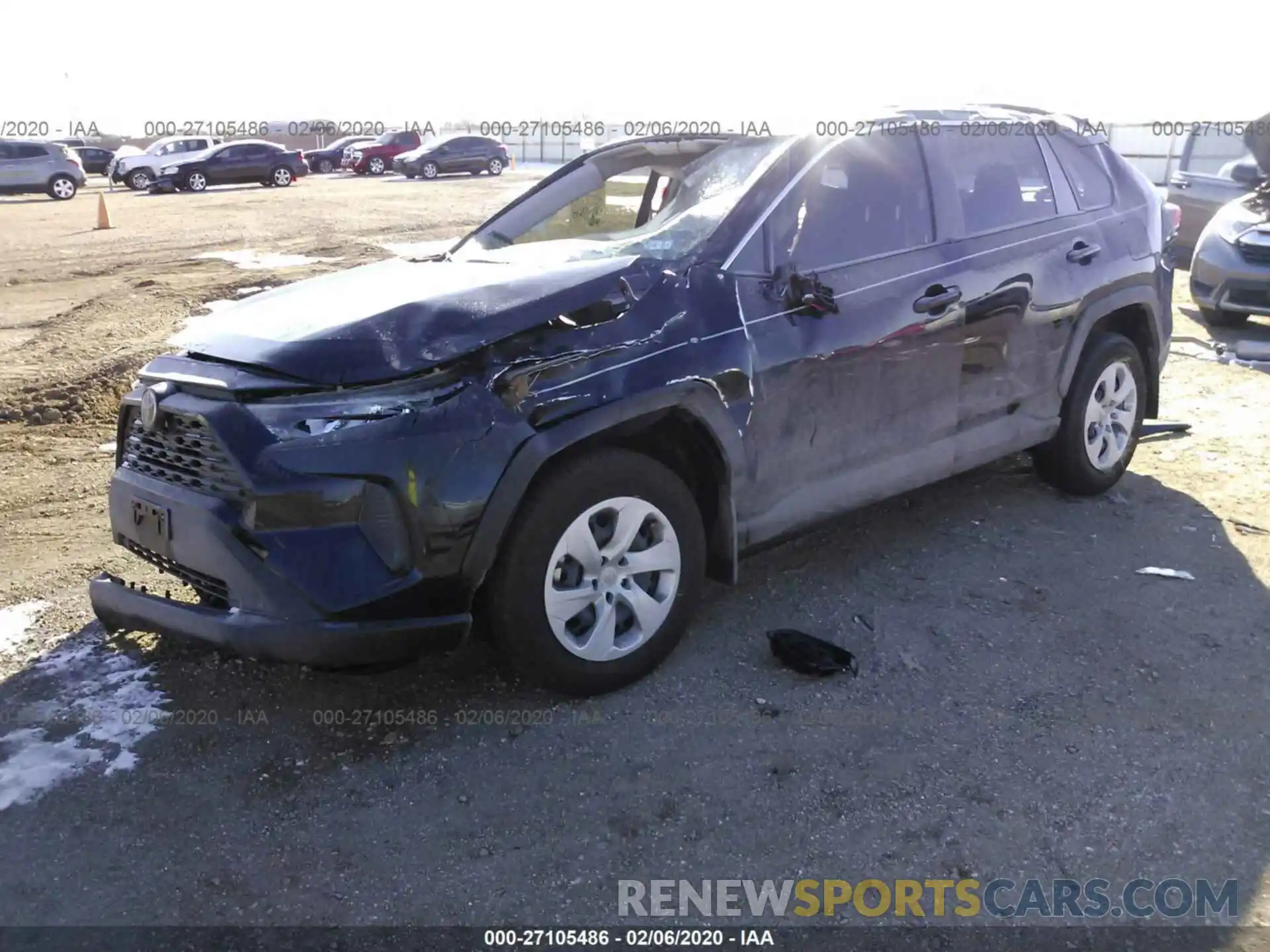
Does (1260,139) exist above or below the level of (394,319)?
above

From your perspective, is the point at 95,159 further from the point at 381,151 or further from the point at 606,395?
the point at 606,395

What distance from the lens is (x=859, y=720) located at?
11.4 ft

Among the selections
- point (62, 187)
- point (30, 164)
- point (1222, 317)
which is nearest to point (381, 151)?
point (62, 187)

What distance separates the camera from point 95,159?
132 feet

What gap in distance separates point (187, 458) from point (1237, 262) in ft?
28.9

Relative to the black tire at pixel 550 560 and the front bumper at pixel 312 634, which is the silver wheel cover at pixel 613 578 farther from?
the front bumper at pixel 312 634

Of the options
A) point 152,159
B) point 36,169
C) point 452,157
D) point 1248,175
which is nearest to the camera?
point 1248,175

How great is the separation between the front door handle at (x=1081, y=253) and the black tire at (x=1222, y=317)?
5.05 m

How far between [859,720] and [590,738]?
0.87 m

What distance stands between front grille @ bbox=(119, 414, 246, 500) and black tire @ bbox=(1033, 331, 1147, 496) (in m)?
3.81

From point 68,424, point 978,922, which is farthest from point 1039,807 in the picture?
point 68,424

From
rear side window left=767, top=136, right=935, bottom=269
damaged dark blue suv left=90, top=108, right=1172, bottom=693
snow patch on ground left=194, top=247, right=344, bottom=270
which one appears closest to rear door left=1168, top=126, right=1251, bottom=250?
damaged dark blue suv left=90, top=108, right=1172, bottom=693

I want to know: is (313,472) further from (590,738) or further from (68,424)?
(68,424)

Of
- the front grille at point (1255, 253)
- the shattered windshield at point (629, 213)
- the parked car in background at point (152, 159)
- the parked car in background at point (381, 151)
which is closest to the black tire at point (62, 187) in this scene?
the parked car in background at point (152, 159)
